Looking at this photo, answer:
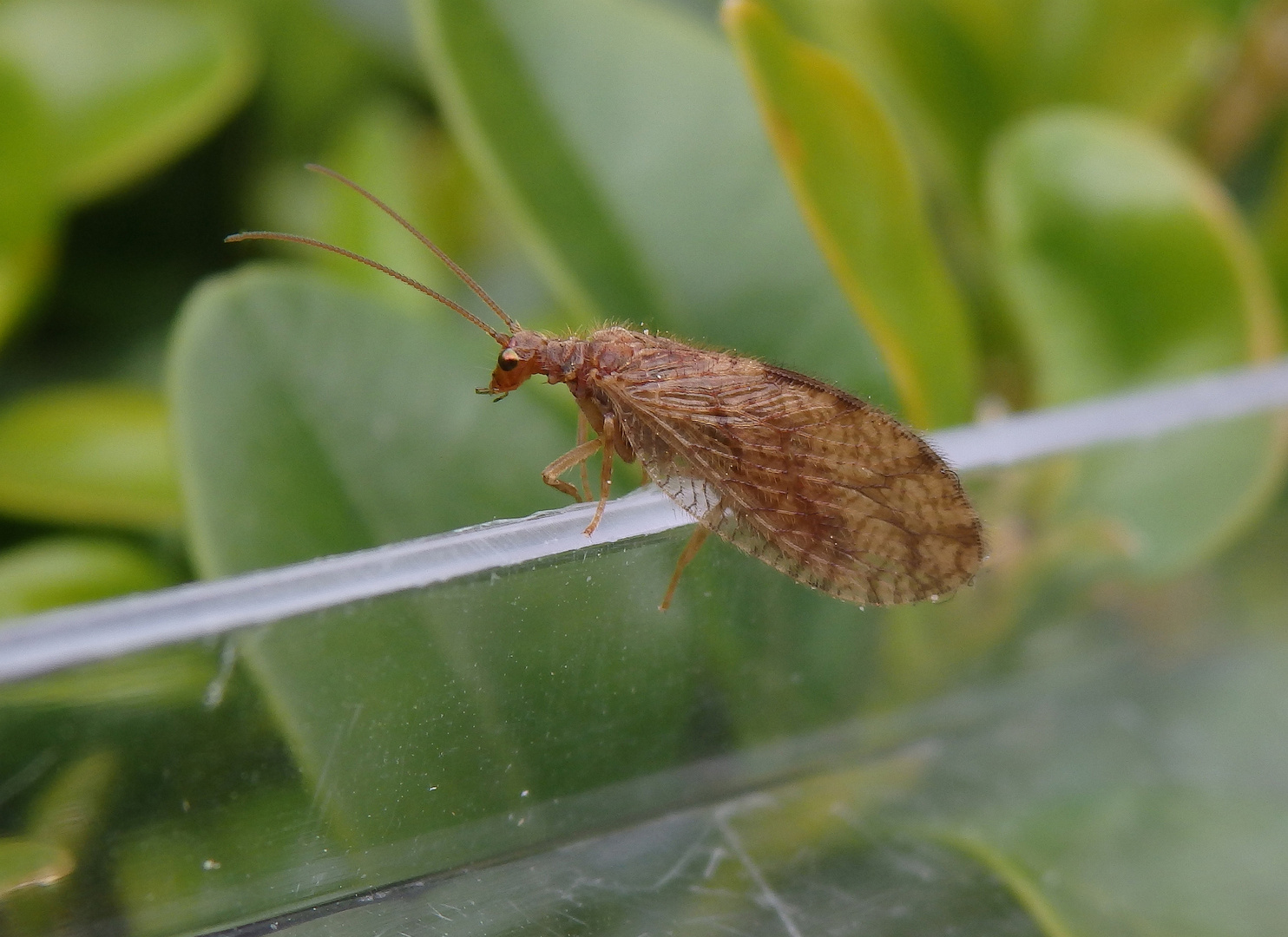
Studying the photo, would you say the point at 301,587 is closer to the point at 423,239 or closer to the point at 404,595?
the point at 404,595

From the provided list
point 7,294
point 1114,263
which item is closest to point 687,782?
point 1114,263

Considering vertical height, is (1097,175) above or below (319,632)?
above

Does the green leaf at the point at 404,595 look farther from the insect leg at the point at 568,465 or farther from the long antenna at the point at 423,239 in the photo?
the long antenna at the point at 423,239

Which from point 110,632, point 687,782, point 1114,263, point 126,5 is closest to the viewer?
point 110,632

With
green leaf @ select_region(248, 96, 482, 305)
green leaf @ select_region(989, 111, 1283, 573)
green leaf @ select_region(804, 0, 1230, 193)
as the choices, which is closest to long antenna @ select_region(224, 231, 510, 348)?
green leaf @ select_region(248, 96, 482, 305)

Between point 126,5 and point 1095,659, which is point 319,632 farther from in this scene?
point 126,5
